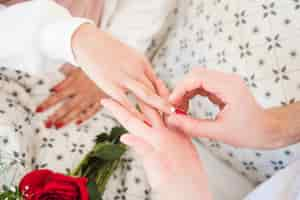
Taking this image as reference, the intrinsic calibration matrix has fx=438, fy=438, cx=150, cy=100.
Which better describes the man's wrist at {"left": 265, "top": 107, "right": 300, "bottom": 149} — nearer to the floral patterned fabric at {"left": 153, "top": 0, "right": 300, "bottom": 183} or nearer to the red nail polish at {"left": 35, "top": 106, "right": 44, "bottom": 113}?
the floral patterned fabric at {"left": 153, "top": 0, "right": 300, "bottom": 183}

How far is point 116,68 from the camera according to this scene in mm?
669

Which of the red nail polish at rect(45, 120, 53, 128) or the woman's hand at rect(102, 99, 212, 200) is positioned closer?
the woman's hand at rect(102, 99, 212, 200)

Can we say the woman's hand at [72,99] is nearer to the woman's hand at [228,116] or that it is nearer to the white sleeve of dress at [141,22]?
the white sleeve of dress at [141,22]

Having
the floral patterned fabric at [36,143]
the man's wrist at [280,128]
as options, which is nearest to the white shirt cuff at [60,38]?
the floral patterned fabric at [36,143]

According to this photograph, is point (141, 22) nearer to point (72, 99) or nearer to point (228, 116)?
point (72, 99)

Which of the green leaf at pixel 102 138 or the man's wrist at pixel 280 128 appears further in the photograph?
the green leaf at pixel 102 138

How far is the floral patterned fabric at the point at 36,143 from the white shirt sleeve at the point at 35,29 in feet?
0.24

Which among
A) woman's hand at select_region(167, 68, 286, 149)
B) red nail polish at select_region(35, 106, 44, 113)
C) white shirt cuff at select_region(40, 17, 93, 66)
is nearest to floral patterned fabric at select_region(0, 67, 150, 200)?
red nail polish at select_region(35, 106, 44, 113)

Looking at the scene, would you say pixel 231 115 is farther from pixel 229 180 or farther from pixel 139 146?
pixel 229 180

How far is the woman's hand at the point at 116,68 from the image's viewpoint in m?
0.65

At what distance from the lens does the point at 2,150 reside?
2.43 ft

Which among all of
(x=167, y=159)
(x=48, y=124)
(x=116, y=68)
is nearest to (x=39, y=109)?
(x=48, y=124)

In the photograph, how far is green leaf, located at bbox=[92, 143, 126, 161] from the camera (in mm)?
763

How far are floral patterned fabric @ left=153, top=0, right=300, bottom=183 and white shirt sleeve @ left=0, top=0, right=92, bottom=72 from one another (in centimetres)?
24
